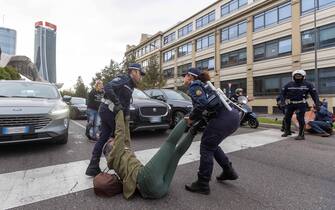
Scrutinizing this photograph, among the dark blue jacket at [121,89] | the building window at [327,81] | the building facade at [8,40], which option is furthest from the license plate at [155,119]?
the building facade at [8,40]

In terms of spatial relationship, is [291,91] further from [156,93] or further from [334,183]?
[156,93]

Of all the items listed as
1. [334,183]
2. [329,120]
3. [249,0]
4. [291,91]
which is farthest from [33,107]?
[249,0]

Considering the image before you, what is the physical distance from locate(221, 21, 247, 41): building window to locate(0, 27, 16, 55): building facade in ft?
228

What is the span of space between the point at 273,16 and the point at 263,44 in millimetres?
2835

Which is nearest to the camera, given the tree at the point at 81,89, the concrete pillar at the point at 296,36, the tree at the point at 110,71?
the concrete pillar at the point at 296,36

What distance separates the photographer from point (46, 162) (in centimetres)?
491

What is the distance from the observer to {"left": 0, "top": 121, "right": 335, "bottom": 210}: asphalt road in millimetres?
3105

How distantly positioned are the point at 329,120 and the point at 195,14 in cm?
3346

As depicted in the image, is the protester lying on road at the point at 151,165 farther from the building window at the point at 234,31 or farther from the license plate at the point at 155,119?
the building window at the point at 234,31

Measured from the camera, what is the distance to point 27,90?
6.64 meters

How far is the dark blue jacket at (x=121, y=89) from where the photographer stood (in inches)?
161

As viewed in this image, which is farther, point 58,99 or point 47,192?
point 58,99

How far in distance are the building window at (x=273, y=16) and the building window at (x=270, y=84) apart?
544 cm

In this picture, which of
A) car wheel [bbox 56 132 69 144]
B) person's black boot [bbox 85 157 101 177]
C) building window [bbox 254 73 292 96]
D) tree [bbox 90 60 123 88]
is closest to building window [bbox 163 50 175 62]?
tree [bbox 90 60 123 88]
